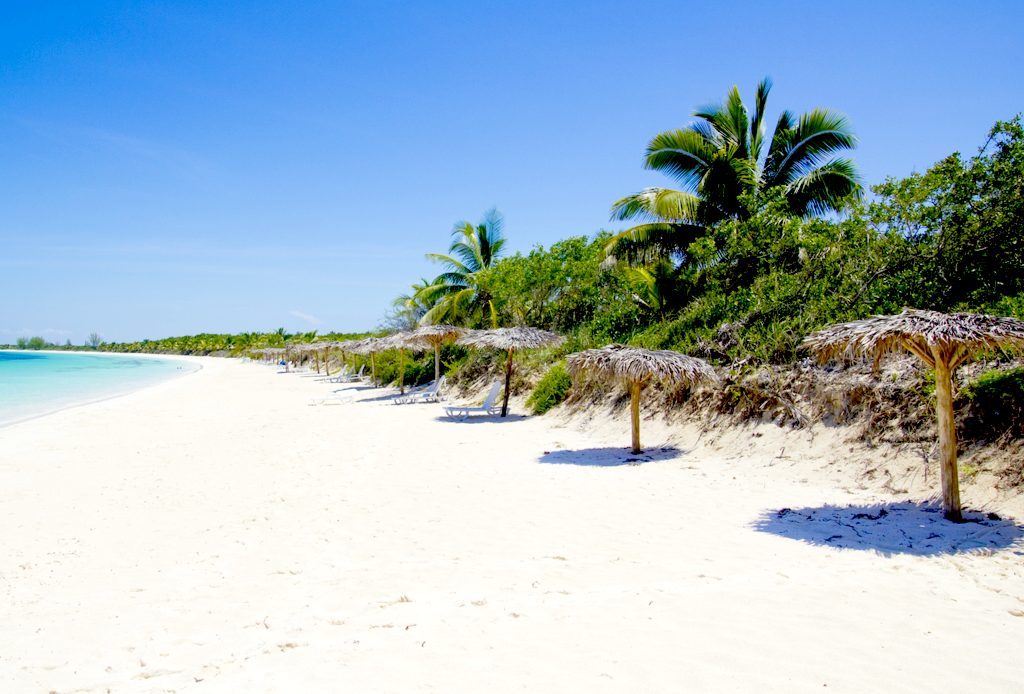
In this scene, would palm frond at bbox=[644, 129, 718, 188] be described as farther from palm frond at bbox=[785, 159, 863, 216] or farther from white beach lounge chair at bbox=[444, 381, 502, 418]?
white beach lounge chair at bbox=[444, 381, 502, 418]

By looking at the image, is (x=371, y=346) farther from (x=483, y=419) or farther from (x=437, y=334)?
(x=483, y=419)

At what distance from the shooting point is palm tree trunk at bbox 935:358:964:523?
4.91 meters

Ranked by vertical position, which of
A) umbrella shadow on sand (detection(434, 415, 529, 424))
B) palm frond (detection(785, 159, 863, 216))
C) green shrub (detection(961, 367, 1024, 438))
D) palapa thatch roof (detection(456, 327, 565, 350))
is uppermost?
palm frond (detection(785, 159, 863, 216))

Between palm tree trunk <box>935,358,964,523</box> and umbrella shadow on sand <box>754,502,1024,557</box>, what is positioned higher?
palm tree trunk <box>935,358,964,523</box>

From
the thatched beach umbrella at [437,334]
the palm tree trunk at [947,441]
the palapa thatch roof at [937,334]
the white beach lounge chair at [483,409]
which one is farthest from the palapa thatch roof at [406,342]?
the palm tree trunk at [947,441]

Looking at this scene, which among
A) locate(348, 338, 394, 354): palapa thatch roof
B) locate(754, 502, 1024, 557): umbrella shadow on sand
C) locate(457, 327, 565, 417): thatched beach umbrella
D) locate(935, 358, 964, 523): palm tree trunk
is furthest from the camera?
locate(348, 338, 394, 354): palapa thatch roof

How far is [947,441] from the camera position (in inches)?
195

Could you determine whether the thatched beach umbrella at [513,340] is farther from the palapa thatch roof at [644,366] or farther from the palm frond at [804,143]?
the palm frond at [804,143]

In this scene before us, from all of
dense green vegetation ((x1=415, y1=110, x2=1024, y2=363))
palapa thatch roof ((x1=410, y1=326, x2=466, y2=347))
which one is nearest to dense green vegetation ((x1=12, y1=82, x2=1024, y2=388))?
dense green vegetation ((x1=415, y1=110, x2=1024, y2=363))

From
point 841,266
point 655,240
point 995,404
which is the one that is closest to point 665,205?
point 655,240

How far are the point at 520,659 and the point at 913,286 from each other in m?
8.53

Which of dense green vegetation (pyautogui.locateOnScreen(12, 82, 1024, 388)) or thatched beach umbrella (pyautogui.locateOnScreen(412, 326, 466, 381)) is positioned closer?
dense green vegetation (pyautogui.locateOnScreen(12, 82, 1024, 388))

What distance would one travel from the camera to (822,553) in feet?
14.8

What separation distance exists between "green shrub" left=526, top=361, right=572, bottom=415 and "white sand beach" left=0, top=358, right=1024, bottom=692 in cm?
427
